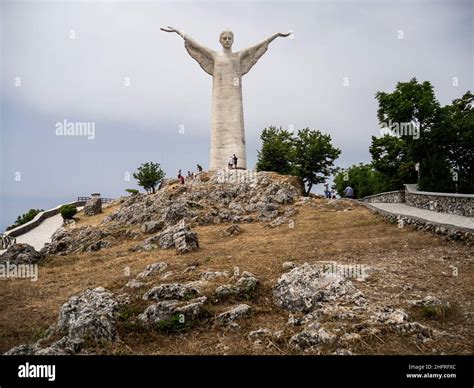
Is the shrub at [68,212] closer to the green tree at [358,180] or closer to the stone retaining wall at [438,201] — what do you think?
the stone retaining wall at [438,201]

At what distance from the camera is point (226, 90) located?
3850 centimetres

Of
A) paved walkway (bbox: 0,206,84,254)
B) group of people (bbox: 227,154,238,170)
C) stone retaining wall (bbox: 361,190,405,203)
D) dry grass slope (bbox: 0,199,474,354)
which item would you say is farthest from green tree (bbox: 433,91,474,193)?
paved walkway (bbox: 0,206,84,254)

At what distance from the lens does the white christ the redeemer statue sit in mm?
38031

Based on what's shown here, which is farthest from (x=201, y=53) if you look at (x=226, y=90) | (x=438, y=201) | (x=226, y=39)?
(x=438, y=201)

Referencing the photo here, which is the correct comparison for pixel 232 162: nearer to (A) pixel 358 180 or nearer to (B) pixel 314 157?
(B) pixel 314 157

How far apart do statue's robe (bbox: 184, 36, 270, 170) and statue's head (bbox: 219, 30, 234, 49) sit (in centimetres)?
94

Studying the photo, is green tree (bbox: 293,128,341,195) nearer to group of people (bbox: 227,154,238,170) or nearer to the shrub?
group of people (bbox: 227,154,238,170)

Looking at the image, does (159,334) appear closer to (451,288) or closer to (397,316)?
(397,316)

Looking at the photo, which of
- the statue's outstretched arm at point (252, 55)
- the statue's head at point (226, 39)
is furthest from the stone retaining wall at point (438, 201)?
the statue's head at point (226, 39)

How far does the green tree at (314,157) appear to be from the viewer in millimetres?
41000

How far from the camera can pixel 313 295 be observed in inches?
317

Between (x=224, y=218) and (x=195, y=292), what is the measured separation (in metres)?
15.3

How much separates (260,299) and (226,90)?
3247 cm
